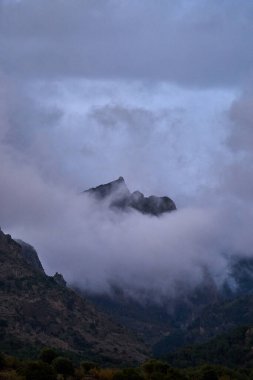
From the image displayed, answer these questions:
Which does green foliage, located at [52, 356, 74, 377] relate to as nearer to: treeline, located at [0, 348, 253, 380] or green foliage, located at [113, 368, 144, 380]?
treeline, located at [0, 348, 253, 380]

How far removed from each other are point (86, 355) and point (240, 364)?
170ft

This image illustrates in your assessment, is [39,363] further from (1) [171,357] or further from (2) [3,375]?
(1) [171,357]

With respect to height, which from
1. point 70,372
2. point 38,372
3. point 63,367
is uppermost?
point 63,367

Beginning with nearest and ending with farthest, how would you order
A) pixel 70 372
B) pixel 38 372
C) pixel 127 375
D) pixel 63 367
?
pixel 38 372, pixel 127 375, pixel 70 372, pixel 63 367

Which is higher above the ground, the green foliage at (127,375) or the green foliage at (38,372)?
the green foliage at (127,375)

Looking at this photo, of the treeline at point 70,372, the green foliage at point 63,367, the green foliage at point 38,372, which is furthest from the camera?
the green foliage at point 63,367

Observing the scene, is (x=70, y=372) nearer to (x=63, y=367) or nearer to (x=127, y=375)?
(x=63, y=367)

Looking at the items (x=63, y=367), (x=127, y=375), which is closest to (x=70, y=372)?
(x=63, y=367)

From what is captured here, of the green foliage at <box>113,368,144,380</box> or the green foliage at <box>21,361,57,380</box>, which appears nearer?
the green foliage at <box>21,361,57,380</box>

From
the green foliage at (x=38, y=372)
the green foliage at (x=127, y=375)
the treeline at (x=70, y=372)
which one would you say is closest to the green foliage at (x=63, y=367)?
the treeline at (x=70, y=372)

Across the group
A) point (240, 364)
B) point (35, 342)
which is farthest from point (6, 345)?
point (240, 364)

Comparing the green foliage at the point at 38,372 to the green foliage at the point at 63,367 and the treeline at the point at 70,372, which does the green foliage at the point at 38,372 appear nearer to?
the treeline at the point at 70,372

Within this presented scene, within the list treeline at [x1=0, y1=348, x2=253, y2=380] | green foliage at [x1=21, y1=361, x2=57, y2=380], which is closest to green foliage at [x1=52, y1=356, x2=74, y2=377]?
treeline at [x1=0, y1=348, x2=253, y2=380]

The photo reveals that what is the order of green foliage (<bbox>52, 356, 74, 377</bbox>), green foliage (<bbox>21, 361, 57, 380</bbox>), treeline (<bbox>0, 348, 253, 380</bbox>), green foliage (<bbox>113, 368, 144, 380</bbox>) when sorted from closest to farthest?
green foliage (<bbox>21, 361, 57, 380</bbox>), treeline (<bbox>0, 348, 253, 380</bbox>), green foliage (<bbox>113, 368, 144, 380</bbox>), green foliage (<bbox>52, 356, 74, 377</bbox>)
